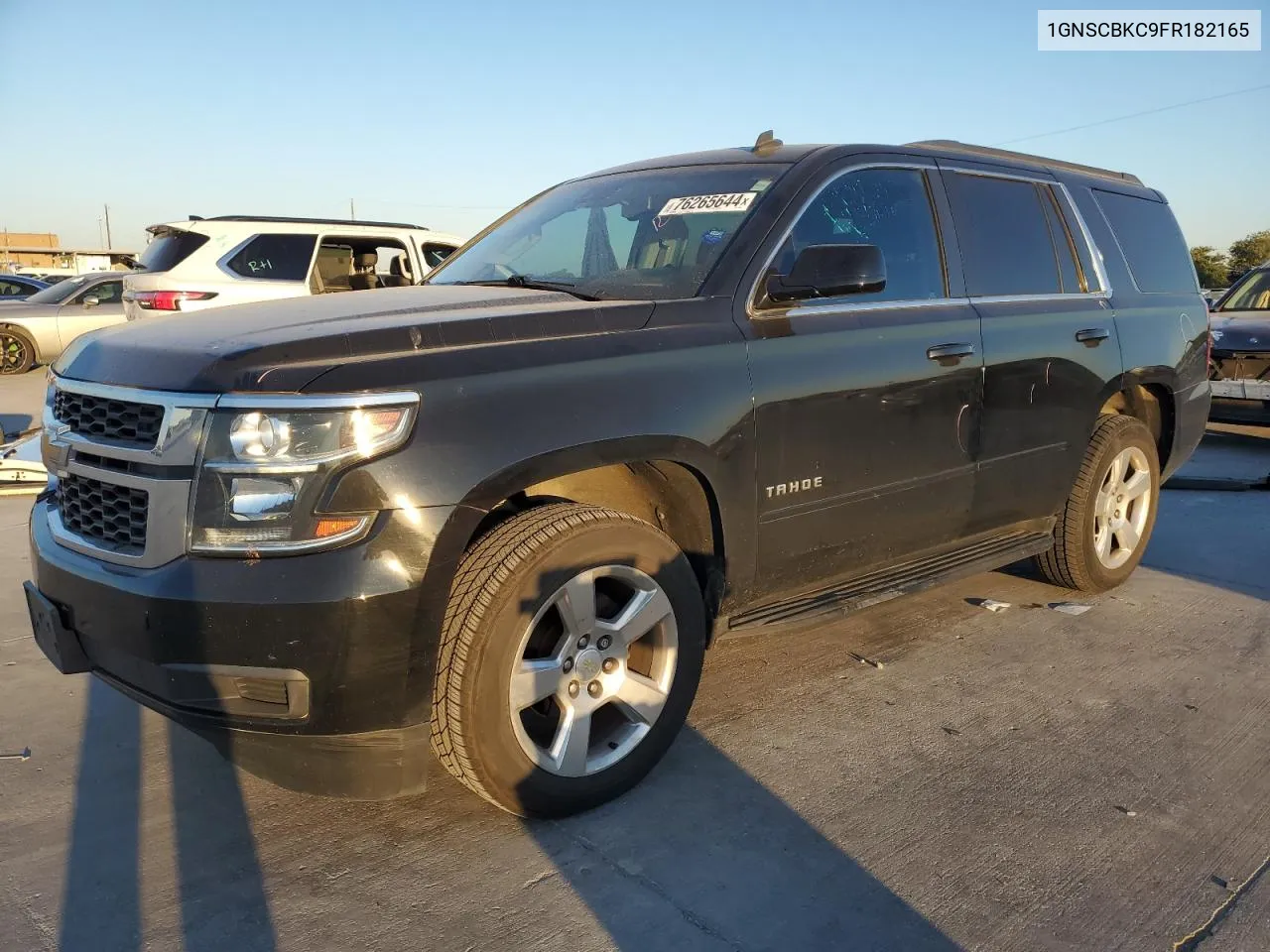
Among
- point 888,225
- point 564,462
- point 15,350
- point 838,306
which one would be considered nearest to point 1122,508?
point 888,225

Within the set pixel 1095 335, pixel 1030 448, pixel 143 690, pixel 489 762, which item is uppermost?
pixel 1095 335

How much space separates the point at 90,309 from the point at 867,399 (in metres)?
15.7

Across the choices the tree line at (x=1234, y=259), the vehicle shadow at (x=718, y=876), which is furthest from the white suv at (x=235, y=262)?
the tree line at (x=1234, y=259)

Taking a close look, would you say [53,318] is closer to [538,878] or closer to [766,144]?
[766,144]

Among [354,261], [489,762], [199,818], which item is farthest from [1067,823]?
[354,261]

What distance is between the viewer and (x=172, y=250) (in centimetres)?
876

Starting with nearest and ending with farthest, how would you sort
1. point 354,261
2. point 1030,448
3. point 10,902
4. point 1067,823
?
point 10,902, point 1067,823, point 1030,448, point 354,261

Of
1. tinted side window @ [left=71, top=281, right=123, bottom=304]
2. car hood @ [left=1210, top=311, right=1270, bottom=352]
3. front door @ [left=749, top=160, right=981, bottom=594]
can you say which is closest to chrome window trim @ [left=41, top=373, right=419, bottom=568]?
front door @ [left=749, top=160, right=981, bottom=594]

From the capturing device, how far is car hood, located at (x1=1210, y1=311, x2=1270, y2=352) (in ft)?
30.1

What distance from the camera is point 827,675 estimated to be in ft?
12.8

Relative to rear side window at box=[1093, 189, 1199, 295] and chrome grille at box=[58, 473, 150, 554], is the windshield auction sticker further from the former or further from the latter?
rear side window at box=[1093, 189, 1199, 295]

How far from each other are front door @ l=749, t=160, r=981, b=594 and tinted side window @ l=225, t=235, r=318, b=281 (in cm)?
642

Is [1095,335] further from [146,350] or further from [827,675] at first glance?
[146,350]

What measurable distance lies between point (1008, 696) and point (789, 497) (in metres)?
1.24
